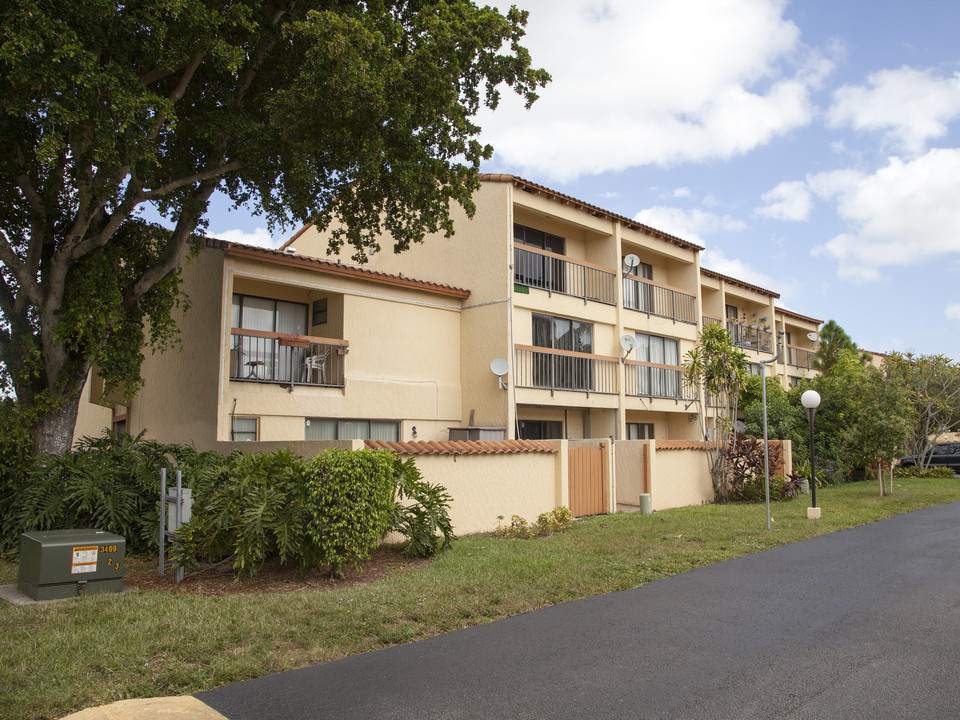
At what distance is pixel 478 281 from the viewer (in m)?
19.5

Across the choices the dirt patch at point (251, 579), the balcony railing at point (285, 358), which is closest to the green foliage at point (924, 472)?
the balcony railing at point (285, 358)

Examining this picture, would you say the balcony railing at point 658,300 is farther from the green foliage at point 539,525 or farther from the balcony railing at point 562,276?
the green foliage at point 539,525

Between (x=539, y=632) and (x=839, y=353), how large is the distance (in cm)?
3081

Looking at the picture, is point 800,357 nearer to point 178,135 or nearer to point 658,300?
point 658,300

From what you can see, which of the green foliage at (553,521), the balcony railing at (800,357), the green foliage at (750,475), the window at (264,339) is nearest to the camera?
the green foliage at (553,521)

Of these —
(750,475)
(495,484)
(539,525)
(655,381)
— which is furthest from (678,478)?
(495,484)

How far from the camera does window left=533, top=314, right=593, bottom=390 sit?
769 inches

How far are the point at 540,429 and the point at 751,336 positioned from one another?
15.5 m

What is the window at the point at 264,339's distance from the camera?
50.5 ft

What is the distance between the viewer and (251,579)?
872 cm

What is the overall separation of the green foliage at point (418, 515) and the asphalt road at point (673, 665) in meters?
2.92

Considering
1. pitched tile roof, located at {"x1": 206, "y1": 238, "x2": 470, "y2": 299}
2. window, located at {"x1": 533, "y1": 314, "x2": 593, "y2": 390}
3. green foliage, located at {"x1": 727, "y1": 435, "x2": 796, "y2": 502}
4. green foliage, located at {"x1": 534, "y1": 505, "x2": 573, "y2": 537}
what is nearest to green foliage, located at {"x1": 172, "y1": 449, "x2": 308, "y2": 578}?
green foliage, located at {"x1": 534, "y1": 505, "x2": 573, "y2": 537}

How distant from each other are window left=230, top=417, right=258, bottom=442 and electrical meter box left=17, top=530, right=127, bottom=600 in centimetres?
691

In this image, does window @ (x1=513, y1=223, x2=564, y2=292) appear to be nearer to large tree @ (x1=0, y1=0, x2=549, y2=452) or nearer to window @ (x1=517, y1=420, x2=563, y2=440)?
window @ (x1=517, y1=420, x2=563, y2=440)
